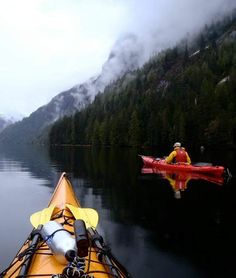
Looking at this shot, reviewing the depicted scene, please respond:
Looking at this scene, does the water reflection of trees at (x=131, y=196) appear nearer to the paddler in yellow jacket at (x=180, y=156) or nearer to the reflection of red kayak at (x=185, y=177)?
the reflection of red kayak at (x=185, y=177)

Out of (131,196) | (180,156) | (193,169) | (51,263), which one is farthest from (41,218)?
(180,156)

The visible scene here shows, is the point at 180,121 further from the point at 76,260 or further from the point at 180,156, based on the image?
the point at 76,260

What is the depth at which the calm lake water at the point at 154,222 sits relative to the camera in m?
10.8

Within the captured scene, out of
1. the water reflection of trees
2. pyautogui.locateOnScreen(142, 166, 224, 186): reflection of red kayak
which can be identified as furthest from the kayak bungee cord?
pyautogui.locateOnScreen(142, 166, 224, 186): reflection of red kayak

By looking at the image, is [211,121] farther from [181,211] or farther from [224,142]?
[181,211]

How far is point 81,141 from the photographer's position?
144500mm

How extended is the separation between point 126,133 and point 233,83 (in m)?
33.8

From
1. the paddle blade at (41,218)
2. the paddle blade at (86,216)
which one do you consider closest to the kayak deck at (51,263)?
the paddle blade at (86,216)

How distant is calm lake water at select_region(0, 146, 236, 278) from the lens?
10.8 m

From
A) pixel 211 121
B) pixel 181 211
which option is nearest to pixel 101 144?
pixel 211 121

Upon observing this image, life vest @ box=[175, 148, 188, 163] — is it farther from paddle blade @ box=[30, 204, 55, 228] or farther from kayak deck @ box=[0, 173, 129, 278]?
kayak deck @ box=[0, 173, 129, 278]

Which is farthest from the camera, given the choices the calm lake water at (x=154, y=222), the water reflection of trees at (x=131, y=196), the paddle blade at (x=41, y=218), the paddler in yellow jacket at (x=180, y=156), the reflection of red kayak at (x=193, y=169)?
the paddler in yellow jacket at (x=180, y=156)

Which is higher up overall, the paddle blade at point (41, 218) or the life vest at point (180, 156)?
the life vest at point (180, 156)

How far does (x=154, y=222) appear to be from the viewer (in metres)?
15.1
